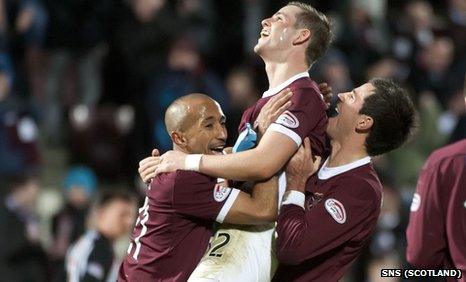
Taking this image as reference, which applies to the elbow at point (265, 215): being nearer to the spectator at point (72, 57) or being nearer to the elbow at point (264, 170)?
the elbow at point (264, 170)

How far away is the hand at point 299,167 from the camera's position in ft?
18.0

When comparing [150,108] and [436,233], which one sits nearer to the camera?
[436,233]

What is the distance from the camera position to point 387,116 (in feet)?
18.4

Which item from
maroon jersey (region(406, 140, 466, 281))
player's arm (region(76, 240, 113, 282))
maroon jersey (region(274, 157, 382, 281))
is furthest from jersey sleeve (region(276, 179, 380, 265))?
player's arm (region(76, 240, 113, 282))

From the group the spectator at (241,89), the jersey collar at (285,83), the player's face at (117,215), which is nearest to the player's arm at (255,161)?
the jersey collar at (285,83)

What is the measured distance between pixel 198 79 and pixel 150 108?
1.64 feet

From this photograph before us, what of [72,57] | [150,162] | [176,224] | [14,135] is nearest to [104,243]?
[150,162]

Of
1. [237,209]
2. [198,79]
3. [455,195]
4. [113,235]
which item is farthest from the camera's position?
[198,79]

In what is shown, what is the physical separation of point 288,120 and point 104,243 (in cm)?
292

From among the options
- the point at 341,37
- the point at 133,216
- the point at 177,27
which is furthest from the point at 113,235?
the point at 341,37

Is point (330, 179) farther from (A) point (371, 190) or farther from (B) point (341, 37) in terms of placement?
(B) point (341, 37)

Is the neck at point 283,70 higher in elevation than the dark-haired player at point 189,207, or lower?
higher

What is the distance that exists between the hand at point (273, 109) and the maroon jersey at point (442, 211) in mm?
979

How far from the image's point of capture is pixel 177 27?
11.5 m
